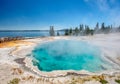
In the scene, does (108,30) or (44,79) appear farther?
(108,30)

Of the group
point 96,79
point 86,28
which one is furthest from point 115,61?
point 86,28

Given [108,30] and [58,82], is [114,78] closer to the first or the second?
[58,82]

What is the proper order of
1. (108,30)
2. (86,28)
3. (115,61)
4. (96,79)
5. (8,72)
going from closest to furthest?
(96,79) → (8,72) → (115,61) → (86,28) → (108,30)

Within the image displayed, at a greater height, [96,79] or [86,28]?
[86,28]

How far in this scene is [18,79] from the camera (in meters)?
13.6

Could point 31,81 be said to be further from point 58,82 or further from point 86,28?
point 86,28

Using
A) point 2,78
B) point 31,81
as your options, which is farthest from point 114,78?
point 2,78

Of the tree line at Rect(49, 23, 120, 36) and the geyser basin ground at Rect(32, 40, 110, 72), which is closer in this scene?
the geyser basin ground at Rect(32, 40, 110, 72)

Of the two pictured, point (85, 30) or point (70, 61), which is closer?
point (70, 61)

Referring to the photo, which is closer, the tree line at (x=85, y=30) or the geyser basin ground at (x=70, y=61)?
the geyser basin ground at (x=70, y=61)

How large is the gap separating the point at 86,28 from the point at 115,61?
7009 cm

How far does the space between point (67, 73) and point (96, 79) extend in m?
3.70

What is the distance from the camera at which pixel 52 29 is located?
9369cm

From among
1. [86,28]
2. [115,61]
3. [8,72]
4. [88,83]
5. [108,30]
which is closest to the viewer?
[88,83]
